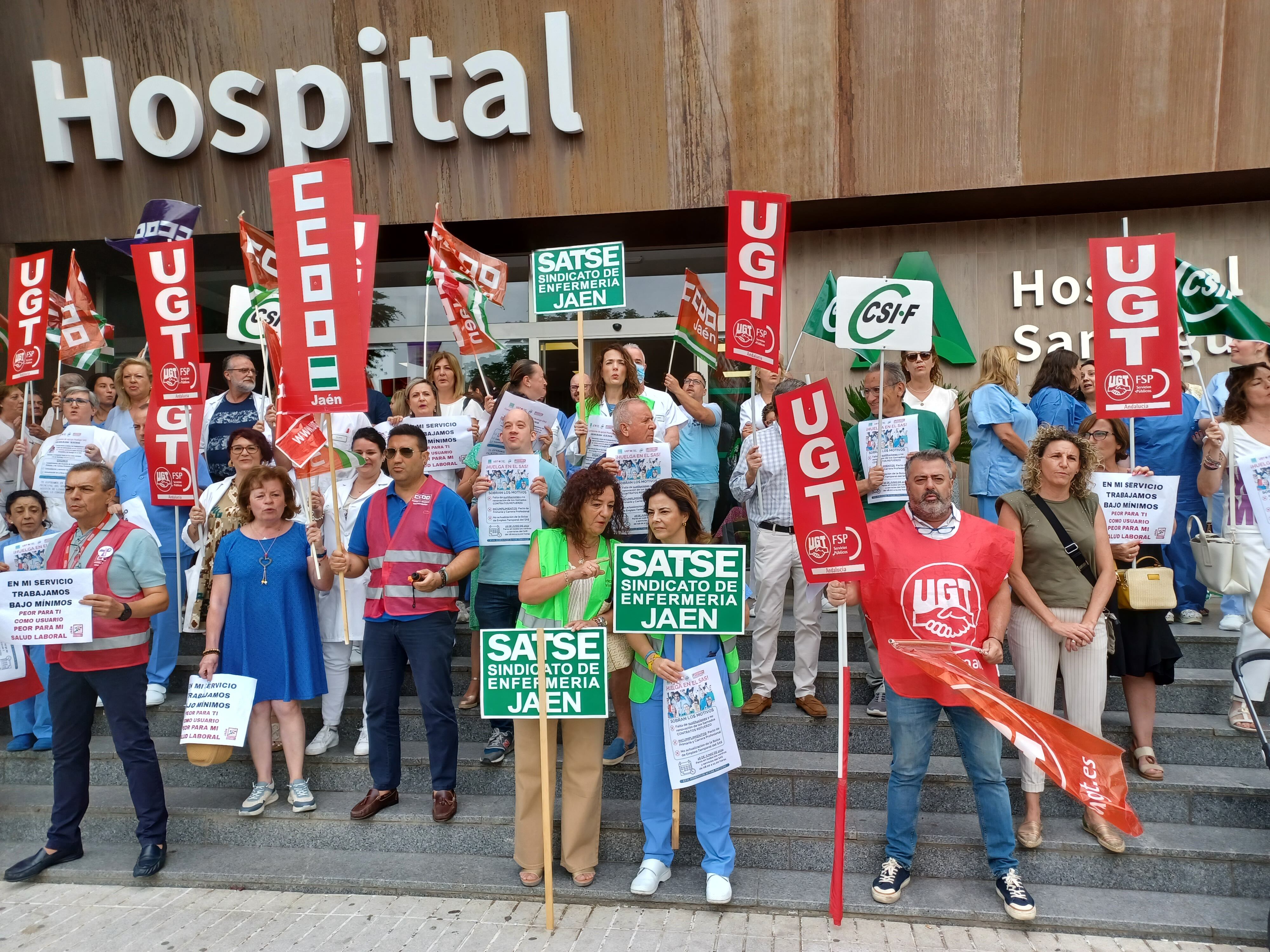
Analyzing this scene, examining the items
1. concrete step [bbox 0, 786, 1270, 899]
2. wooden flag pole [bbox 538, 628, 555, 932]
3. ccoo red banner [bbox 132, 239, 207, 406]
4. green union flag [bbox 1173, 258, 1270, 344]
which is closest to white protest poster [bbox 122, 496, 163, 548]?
ccoo red banner [bbox 132, 239, 207, 406]

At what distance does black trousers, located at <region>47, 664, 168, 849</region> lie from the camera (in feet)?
15.2

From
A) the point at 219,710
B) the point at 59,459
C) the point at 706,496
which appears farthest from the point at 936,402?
the point at 59,459

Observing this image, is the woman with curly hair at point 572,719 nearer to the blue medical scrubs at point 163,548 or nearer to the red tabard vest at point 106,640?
the red tabard vest at point 106,640

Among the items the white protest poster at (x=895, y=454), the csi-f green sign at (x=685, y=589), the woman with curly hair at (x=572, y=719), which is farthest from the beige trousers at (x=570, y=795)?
the white protest poster at (x=895, y=454)

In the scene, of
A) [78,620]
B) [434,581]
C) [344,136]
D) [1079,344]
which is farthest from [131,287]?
[1079,344]

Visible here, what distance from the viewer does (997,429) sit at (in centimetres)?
621

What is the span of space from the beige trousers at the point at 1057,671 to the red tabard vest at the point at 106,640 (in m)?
4.64

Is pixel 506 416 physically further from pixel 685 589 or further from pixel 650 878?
pixel 650 878

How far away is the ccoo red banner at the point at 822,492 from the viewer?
4035 millimetres

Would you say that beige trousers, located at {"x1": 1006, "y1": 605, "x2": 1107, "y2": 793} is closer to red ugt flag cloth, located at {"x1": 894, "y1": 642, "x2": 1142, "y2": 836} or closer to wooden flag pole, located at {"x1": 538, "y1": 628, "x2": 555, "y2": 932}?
red ugt flag cloth, located at {"x1": 894, "y1": 642, "x2": 1142, "y2": 836}

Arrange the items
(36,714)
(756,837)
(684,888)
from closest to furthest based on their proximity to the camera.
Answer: (684,888) < (756,837) < (36,714)

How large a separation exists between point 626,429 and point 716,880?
2636mm

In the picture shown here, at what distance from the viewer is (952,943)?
3.88 metres

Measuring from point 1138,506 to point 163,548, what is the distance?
21.1 feet
